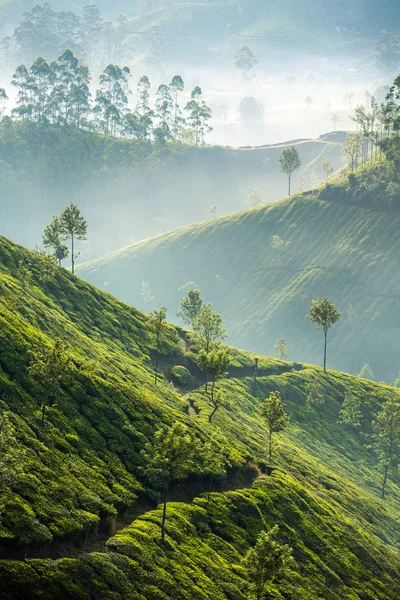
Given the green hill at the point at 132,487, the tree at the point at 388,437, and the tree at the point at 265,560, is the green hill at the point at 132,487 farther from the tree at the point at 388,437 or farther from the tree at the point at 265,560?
the tree at the point at 265,560

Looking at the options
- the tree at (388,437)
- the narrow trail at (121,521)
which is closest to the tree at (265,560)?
the narrow trail at (121,521)

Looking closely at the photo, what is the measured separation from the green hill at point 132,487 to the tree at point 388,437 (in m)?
3.06

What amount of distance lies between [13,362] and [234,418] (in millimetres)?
49222

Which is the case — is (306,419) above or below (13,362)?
below

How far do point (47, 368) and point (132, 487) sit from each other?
15.6 metres

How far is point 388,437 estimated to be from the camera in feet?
395

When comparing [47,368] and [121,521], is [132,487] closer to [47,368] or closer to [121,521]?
[121,521]

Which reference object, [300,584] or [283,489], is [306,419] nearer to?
[283,489]

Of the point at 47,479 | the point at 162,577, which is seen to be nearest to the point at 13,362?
the point at 47,479

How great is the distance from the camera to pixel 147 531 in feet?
185

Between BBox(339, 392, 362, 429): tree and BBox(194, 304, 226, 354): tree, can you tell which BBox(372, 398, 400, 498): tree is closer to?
BBox(339, 392, 362, 429): tree

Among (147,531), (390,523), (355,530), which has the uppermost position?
(147,531)

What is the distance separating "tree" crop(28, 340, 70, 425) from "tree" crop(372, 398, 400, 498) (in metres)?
76.9

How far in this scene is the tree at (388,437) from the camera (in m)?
119
